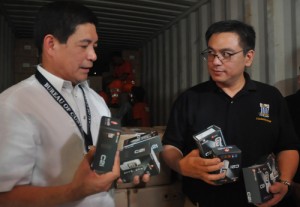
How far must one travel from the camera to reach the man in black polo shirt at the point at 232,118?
1.75 meters

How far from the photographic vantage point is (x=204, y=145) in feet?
4.64

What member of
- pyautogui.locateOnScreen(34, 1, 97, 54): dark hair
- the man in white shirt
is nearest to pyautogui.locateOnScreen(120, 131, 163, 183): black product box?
the man in white shirt

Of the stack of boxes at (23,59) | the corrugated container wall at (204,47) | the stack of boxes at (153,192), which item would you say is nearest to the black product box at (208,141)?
the stack of boxes at (153,192)

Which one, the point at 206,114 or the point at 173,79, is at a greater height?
the point at 173,79

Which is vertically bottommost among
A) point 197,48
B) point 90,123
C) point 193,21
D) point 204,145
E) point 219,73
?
point 204,145

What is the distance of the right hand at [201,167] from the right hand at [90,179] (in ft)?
1.88

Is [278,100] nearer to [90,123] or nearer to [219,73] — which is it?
Result: [219,73]

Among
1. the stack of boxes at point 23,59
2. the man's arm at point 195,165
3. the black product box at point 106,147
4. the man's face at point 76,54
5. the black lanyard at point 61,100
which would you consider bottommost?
the man's arm at point 195,165

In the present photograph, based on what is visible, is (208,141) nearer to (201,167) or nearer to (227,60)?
(201,167)

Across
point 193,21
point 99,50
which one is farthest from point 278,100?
point 99,50

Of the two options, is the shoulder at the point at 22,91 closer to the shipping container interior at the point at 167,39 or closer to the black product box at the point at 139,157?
the black product box at the point at 139,157

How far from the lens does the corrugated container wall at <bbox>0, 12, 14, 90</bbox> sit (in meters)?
4.33

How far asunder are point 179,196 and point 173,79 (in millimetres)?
→ 2545

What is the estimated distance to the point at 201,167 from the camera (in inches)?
56.3
